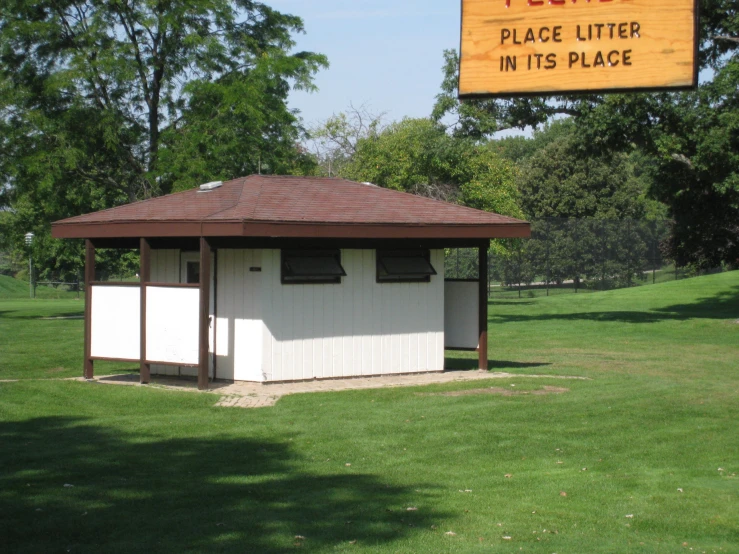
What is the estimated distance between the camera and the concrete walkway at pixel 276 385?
1327 cm

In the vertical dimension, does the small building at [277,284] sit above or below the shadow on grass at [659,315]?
above

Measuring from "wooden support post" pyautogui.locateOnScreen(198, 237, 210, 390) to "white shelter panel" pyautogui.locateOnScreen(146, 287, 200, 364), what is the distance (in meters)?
0.16

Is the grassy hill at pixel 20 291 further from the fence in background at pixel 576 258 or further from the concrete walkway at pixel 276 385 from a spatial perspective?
the concrete walkway at pixel 276 385

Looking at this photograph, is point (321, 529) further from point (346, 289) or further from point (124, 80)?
point (124, 80)

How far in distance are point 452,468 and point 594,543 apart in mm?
2647

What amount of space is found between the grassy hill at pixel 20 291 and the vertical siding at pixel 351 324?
1734 inches

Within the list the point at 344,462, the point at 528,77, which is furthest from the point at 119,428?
the point at 528,77

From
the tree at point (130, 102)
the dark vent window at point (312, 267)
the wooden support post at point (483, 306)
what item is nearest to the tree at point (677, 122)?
the tree at point (130, 102)

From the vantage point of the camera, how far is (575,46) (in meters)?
5.01

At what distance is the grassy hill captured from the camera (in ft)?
184

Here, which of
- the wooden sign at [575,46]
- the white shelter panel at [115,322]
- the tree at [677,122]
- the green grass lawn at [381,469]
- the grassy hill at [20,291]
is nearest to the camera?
the wooden sign at [575,46]

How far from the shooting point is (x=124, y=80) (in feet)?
102

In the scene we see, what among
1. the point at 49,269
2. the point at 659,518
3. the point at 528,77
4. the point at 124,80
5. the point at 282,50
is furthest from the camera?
the point at 49,269

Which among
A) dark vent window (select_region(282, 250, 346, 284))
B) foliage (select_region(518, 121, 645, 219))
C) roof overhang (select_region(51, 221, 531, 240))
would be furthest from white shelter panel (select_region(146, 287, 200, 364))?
foliage (select_region(518, 121, 645, 219))
